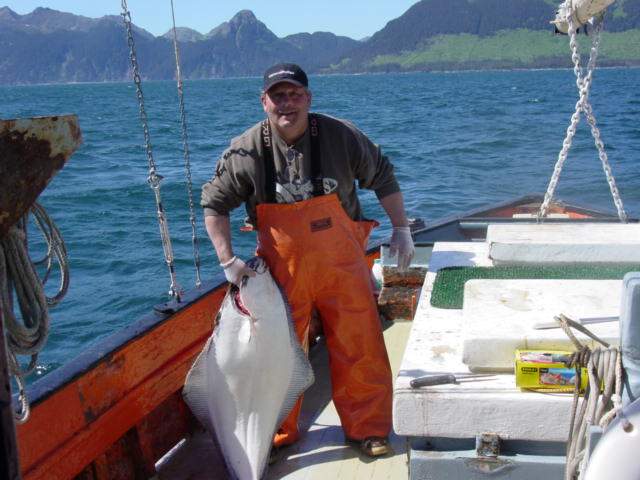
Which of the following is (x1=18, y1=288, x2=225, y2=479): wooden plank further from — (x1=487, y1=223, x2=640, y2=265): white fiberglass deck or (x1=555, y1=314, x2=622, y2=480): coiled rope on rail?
(x1=555, y1=314, x2=622, y2=480): coiled rope on rail

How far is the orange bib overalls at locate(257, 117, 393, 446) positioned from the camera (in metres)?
3.45

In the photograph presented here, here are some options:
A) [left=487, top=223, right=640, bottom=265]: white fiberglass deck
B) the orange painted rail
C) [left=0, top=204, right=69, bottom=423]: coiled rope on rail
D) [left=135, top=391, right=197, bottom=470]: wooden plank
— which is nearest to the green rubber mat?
[left=487, top=223, right=640, bottom=265]: white fiberglass deck

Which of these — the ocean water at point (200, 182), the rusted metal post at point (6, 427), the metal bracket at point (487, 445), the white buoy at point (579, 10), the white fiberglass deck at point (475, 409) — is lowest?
the ocean water at point (200, 182)

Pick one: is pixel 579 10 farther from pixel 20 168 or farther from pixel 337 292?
pixel 20 168

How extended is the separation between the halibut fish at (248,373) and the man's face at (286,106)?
60 centimetres

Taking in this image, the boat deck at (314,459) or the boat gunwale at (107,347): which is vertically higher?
the boat gunwale at (107,347)

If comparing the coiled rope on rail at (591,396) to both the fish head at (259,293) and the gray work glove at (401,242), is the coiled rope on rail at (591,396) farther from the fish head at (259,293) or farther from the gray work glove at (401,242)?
the gray work glove at (401,242)

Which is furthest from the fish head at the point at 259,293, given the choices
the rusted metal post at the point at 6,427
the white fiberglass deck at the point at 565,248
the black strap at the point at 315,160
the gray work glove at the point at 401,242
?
the rusted metal post at the point at 6,427

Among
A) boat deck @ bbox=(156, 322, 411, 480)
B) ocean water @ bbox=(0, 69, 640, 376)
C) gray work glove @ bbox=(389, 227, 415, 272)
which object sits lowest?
ocean water @ bbox=(0, 69, 640, 376)

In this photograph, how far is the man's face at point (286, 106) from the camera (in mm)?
3447

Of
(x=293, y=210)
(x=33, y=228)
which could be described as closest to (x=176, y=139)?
(x=33, y=228)

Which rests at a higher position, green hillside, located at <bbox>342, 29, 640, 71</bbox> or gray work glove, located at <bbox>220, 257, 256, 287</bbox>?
gray work glove, located at <bbox>220, 257, 256, 287</bbox>

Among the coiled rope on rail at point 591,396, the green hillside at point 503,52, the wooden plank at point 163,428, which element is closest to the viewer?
the coiled rope on rail at point 591,396

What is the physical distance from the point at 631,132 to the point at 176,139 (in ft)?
51.6
